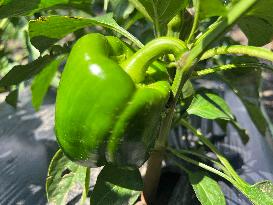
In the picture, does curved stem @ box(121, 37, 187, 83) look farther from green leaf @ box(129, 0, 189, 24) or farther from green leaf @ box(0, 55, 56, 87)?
green leaf @ box(0, 55, 56, 87)

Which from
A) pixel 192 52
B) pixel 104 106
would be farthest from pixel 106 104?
pixel 192 52

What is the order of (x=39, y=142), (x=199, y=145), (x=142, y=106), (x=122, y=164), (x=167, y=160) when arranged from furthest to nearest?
(x=39, y=142)
(x=199, y=145)
(x=167, y=160)
(x=122, y=164)
(x=142, y=106)

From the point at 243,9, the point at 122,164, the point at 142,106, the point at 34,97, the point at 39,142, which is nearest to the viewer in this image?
the point at 243,9

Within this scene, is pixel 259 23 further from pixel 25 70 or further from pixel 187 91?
pixel 25 70

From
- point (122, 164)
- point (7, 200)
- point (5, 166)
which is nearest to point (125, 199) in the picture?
point (122, 164)

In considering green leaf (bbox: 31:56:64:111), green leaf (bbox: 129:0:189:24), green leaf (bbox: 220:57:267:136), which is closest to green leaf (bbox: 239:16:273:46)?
green leaf (bbox: 129:0:189:24)

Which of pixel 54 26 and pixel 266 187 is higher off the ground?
pixel 54 26

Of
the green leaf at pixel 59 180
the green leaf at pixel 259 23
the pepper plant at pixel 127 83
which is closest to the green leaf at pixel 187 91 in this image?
the pepper plant at pixel 127 83

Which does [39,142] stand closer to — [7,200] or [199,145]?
[7,200]
